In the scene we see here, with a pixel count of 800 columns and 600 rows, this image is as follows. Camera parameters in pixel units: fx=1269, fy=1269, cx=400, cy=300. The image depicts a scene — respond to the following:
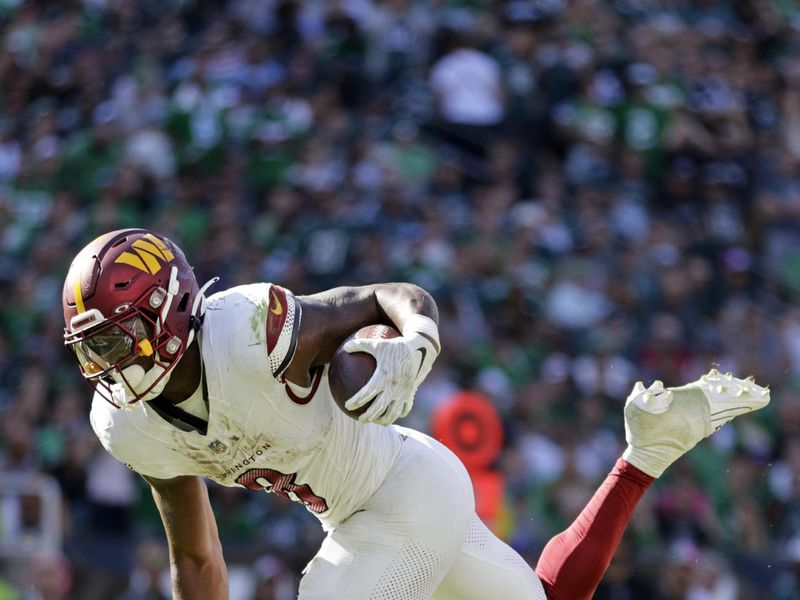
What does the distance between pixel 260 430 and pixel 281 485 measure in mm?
282

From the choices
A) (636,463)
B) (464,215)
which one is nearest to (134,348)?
(636,463)

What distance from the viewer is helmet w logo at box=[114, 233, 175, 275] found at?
3.21m

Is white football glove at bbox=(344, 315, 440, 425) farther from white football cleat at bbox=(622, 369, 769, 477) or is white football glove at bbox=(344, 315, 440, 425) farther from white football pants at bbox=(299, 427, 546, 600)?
white football cleat at bbox=(622, 369, 769, 477)

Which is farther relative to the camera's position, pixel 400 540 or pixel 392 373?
pixel 400 540

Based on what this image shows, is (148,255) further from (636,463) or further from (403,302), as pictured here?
(636,463)

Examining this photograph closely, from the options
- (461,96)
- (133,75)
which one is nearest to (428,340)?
(461,96)

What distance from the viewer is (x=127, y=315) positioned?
3158mm

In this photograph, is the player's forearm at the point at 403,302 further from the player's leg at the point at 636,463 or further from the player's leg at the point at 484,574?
the player's leg at the point at 636,463

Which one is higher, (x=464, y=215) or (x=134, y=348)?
(x=134, y=348)

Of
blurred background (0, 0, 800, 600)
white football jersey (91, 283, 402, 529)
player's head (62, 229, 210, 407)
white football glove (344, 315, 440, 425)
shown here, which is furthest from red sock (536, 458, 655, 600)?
blurred background (0, 0, 800, 600)

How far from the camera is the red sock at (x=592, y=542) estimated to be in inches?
156

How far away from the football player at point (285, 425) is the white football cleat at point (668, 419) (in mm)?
334

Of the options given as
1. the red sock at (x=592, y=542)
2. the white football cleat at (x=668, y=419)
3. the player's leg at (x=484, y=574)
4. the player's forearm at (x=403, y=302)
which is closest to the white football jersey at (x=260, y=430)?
the player's forearm at (x=403, y=302)

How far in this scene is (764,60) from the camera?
32.2 ft
